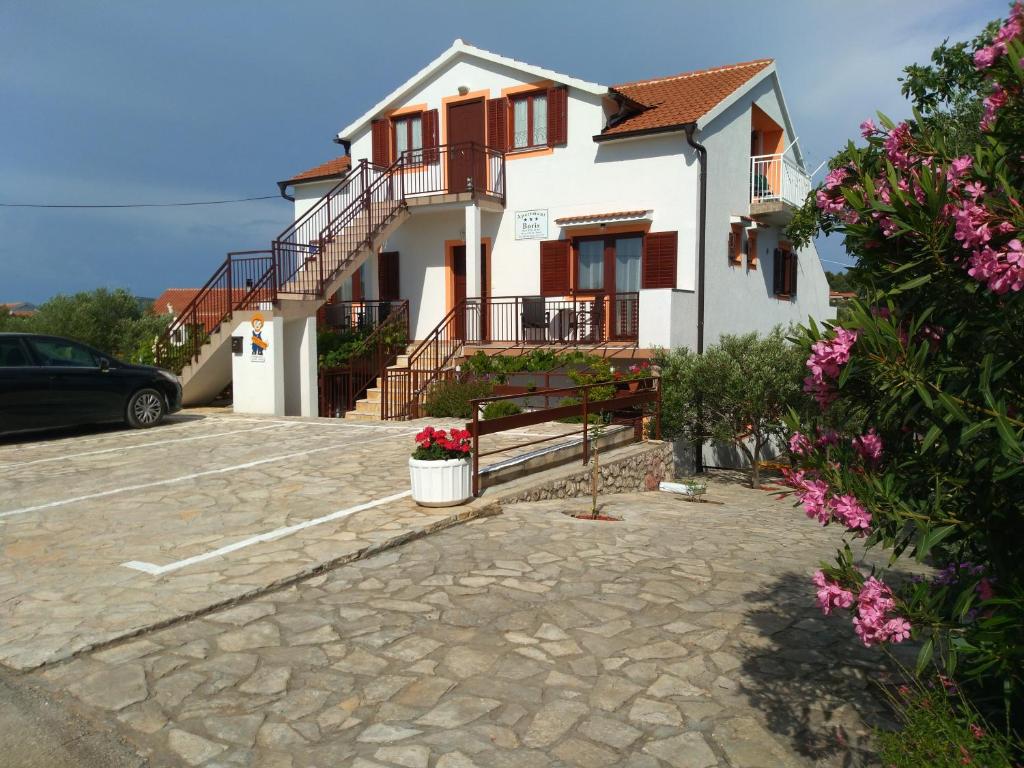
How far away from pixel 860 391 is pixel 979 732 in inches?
50.3

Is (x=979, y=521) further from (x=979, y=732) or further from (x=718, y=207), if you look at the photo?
(x=718, y=207)

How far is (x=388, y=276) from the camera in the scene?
66.9ft

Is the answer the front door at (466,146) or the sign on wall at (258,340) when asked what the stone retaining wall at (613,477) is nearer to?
the sign on wall at (258,340)

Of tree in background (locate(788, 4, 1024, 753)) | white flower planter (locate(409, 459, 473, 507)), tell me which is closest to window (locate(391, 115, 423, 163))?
white flower planter (locate(409, 459, 473, 507))

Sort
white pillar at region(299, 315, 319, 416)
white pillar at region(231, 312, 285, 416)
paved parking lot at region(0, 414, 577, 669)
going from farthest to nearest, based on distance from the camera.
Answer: white pillar at region(299, 315, 319, 416)
white pillar at region(231, 312, 285, 416)
paved parking lot at region(0, 414, 577, 669)

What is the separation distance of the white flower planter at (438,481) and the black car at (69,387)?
745 centimetres

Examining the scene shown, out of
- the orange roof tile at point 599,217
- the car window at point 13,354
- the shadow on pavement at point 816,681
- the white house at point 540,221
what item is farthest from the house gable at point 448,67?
the shadow on pavement at point 816,681

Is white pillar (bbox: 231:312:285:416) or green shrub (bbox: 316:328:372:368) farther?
green shrub (bbox: 316:328:372:368)

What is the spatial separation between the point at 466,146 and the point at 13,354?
10802mm

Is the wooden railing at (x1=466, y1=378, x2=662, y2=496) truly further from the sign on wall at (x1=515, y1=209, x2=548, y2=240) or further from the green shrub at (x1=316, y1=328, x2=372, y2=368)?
the green shrub at (x1=316, y1=328, x2=372, y2=368)

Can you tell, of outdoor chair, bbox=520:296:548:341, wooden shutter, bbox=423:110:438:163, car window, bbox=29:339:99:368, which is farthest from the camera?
wooden shutter, bbox=423:110:438:163

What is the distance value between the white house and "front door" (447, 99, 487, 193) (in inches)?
1.7

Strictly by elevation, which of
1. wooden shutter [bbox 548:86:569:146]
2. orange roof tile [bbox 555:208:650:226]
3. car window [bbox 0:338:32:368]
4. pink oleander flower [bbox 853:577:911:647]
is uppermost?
wooden shutter [bbox 548:86:569:146]

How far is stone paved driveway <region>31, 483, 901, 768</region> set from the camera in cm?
351
